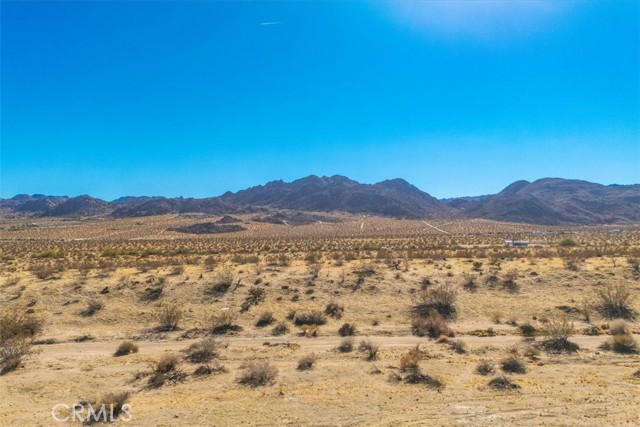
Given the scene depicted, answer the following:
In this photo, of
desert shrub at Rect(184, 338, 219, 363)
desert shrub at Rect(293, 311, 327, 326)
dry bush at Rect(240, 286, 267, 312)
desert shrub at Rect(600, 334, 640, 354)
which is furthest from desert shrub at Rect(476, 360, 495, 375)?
dry bush at Rect(240, 286, 267, 312)

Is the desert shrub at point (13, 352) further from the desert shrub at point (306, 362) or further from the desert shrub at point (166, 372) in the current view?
the desert shrub at point (306, 362)

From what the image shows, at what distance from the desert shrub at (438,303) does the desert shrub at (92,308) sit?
16240 millimetres

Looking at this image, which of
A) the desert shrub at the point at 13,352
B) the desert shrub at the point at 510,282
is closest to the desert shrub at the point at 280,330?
the desert shrub at the point at 13,352

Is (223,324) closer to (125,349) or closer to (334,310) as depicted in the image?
(125,349)

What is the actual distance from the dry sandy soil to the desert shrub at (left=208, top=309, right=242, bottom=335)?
1.26 ft

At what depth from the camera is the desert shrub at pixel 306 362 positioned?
13.5 metres

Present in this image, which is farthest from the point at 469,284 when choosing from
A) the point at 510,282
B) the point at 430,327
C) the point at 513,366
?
the point at 513,366

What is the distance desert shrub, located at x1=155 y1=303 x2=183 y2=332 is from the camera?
18625 millimetres

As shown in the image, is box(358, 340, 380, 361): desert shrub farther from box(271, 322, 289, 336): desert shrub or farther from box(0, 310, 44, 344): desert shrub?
box(0, 310, 44, 344): desert shrub

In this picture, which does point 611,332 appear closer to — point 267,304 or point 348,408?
point 348,408

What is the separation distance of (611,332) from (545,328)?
2.51 metres

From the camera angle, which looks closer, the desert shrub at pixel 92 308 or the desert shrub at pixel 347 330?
the desert shrub at pixel 347 330

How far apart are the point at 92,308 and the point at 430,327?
16.7 m

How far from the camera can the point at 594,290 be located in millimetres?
22938
